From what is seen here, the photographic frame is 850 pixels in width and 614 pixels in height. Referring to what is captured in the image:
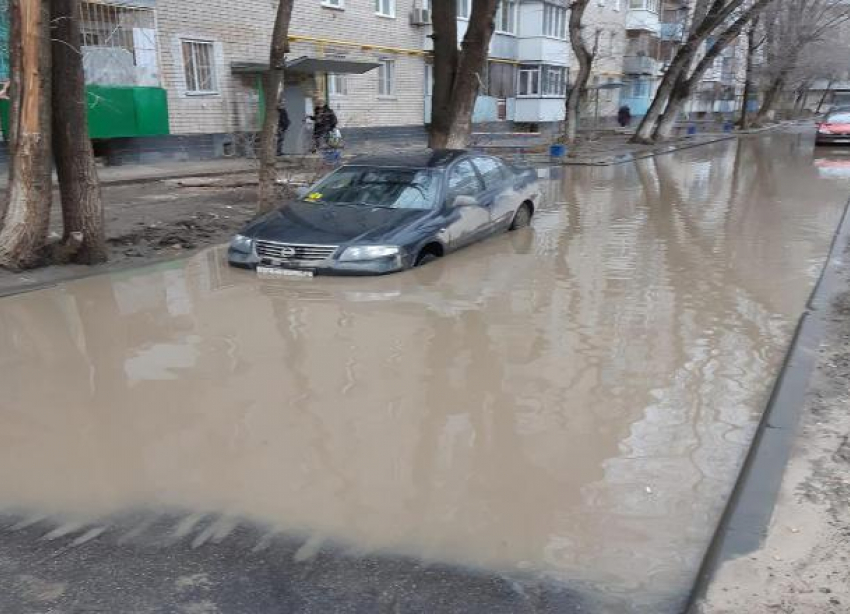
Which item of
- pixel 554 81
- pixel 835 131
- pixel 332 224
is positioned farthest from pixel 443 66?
pixel 554 81

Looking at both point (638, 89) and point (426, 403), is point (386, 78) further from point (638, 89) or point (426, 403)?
point (638, 89)

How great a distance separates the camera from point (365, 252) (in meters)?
7.83

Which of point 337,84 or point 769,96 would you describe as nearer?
point 337,84

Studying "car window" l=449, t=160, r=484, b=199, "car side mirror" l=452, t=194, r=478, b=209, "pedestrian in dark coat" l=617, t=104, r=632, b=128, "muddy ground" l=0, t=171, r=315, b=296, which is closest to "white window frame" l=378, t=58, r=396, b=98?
"muddy ground" l=0, t=171, r=315, b=296

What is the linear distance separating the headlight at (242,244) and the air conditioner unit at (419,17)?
22295 millimetres

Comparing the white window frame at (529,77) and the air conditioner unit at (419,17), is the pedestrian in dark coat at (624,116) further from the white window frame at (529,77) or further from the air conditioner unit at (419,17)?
the air conditioner unit at (419,17)

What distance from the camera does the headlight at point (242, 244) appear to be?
8.22 metres

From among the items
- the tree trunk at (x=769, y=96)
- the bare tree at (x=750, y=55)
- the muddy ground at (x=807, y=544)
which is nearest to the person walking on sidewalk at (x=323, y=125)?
the muddy ground at (x=807, y=544)

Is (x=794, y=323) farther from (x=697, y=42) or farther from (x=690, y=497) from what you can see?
(x=697, y=42)

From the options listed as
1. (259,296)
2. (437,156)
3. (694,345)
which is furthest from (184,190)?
(694,345)

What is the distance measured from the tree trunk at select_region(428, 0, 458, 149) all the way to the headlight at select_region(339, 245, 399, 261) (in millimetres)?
7747

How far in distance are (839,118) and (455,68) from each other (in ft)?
68.7

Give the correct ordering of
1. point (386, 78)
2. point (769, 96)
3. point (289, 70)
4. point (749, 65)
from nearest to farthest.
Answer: point (289, 70)
point (386, 78)
point (749, 65)
point (769, 96)

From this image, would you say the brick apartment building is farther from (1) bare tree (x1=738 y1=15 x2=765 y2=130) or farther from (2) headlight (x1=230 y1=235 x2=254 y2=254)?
(1) bare tree (x1=738 y1=15 x2=765 y2=130)
